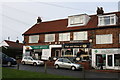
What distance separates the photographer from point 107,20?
27.5 metres

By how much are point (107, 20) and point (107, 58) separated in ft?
18.9

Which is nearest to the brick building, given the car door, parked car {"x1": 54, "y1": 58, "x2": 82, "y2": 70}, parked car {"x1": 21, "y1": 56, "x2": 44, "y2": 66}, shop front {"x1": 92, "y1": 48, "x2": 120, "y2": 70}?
shop front {"x1": 92, "y1": 48, "x2": 120, "y2": 70}

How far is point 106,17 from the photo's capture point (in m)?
27.6

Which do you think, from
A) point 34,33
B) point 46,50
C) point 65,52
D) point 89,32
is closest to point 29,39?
point 34,33

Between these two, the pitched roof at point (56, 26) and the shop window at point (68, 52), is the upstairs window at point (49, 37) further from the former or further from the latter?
the shop window at point (68, 52)

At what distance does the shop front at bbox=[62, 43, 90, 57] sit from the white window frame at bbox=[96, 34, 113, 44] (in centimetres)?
183

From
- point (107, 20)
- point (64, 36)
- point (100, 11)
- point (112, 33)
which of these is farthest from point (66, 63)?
point (100, 11)

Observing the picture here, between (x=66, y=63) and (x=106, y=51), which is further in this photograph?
(x=106, y=51)

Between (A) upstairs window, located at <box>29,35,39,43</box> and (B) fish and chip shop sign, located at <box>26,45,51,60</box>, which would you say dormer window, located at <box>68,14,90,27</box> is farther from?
(A) upstairs window, located at <box>29,35,39,43</box>

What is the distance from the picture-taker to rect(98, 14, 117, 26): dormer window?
2678cm

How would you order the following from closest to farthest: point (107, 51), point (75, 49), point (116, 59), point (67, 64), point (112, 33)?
point (67, 64)
point (116, 59)
point (107, 51)
point (112, 33)
point (75, 49)

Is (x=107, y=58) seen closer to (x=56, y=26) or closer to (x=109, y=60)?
(x=109, y=60)

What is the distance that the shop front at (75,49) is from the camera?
28.6m

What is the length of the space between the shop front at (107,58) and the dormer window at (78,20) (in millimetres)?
5733
